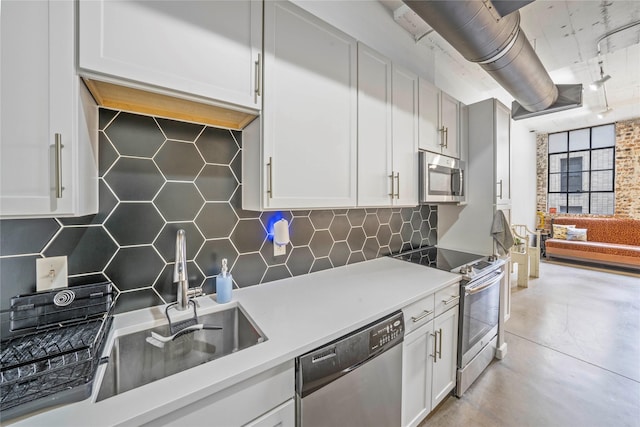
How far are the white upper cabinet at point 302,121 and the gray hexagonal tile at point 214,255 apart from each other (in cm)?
25

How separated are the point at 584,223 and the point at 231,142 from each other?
7.71 metres

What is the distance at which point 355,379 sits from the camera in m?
1.08

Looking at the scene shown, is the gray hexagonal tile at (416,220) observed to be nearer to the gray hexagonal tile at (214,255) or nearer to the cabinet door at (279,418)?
the gray hexagonal tile at (214,255)

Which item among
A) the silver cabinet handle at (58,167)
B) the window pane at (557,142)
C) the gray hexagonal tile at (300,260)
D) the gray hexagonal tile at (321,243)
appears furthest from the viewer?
the window pane at (557,142)

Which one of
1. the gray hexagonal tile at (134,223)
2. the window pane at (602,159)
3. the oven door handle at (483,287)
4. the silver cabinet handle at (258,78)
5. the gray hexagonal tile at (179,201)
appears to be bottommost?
the oven door handle at (483,287)

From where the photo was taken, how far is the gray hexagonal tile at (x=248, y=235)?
1418mm

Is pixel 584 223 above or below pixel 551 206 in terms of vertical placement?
below

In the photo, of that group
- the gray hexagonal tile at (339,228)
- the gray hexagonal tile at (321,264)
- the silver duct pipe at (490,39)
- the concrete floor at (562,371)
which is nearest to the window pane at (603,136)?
the concrete floor at (562,371)

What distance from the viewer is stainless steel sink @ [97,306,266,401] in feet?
2.85

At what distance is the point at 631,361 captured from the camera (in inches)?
88.1

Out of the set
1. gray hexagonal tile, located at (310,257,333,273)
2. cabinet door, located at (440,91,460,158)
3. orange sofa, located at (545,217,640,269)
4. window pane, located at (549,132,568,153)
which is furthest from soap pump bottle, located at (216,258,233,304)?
window pane, located at (549,132,568,153)

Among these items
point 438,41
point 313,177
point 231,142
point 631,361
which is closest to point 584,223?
point 631,361

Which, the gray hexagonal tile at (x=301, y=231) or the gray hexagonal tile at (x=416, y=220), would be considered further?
the gray hexagonal tile at (x=416, y=220)

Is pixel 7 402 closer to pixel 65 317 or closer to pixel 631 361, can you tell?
pixel 65 317
